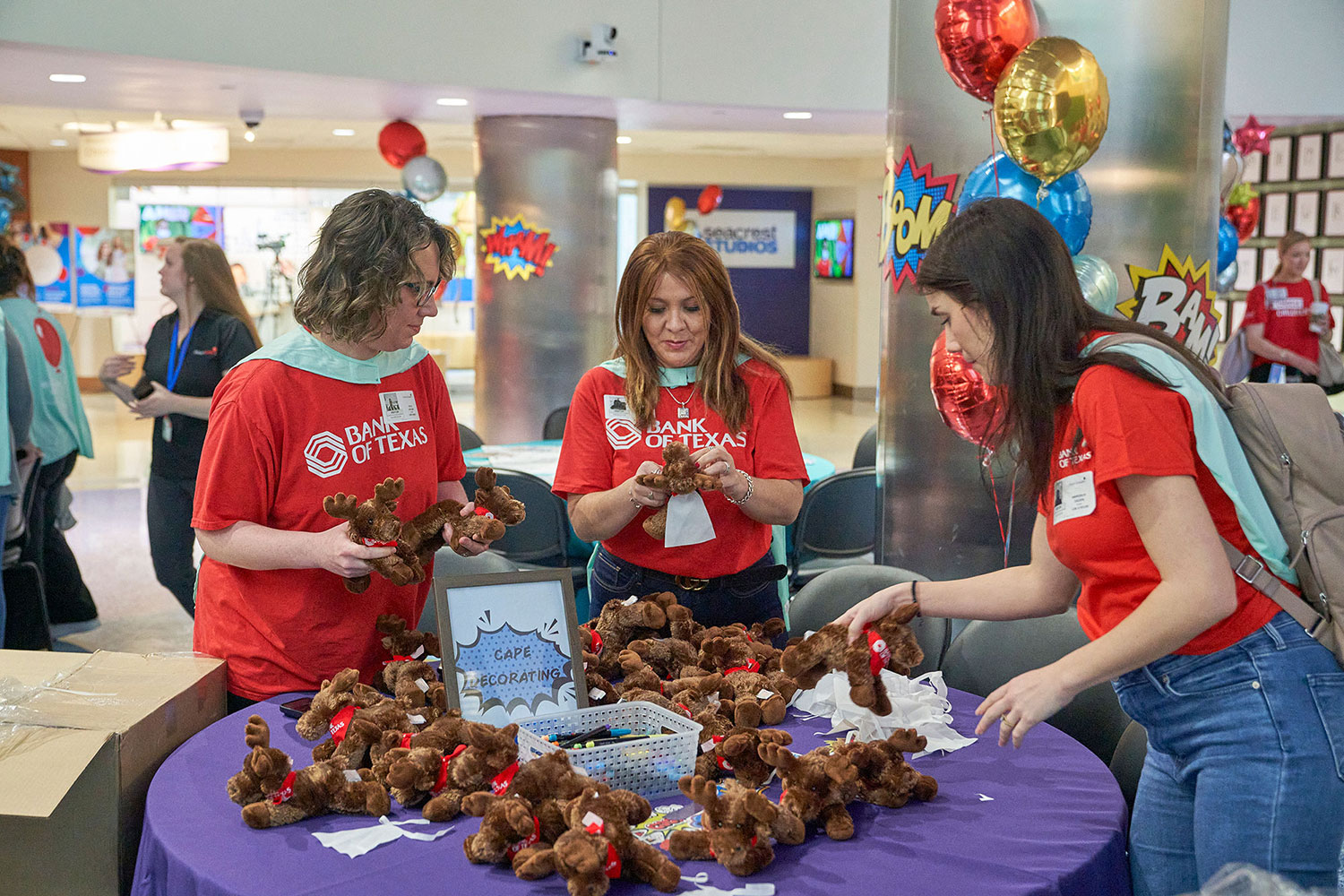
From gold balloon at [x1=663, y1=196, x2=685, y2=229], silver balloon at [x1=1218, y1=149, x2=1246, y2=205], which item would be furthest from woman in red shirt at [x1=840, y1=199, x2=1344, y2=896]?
gold balloon at [x1=663, y1=196, x2=685, y2=229]

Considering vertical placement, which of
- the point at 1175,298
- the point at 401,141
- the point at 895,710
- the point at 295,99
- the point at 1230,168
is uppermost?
the point at 295,99

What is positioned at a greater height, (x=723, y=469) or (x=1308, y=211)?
A: (x=1308, y=211)

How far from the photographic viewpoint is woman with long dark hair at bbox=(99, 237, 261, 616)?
4.49 m

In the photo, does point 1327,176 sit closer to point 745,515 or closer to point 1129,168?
point 1129,168

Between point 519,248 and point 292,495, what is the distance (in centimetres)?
638

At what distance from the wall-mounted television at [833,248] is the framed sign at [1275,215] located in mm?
5765

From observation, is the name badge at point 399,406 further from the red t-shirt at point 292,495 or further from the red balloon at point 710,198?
the red balloon at point 710,198

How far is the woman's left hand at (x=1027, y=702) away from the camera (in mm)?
1481

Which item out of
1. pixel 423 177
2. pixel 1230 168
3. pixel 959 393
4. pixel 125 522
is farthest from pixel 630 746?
pixel 423 177

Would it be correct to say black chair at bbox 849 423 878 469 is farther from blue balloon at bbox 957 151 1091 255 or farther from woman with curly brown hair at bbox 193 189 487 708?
woman with curly brown hair at bbox 193 189 487 708

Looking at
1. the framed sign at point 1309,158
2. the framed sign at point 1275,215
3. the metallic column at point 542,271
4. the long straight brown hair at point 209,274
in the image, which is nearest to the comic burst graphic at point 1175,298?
the long straight brown hair at point 209,274

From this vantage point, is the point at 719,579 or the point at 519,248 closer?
the point at 719,579

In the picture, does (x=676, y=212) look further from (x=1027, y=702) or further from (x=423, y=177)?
(x=1027, y=702)

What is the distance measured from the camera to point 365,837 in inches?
61.6
